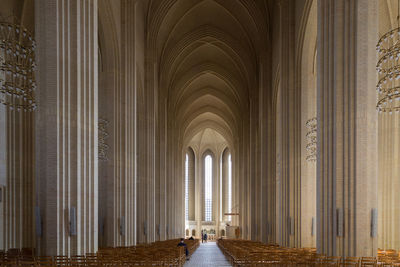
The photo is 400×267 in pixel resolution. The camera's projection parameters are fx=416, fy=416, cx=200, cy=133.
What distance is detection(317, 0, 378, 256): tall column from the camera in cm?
1288

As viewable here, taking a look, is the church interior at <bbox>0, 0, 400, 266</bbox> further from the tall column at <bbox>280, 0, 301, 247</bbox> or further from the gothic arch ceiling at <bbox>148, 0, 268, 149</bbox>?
the gothic arch ceiling at <bbox>148, 0, 268, 149</bbox>

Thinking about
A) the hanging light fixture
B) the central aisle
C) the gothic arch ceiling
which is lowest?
the central aisle

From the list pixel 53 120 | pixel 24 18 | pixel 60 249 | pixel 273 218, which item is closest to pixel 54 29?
pixel 53 120

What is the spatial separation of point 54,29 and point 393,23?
49.1 feet

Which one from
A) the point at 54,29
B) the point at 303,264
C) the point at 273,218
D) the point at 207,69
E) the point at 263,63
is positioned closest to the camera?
the point at 303,264

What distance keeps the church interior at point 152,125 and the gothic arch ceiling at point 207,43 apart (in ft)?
0.77

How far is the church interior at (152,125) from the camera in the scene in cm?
1286

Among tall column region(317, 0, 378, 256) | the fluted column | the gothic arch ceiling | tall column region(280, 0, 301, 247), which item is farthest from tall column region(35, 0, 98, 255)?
the gothic arch ceiling

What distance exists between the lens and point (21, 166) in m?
18.9

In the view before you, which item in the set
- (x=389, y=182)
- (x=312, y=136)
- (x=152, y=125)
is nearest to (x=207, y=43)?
(x=152, y=125)

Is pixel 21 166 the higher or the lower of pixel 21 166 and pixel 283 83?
the lower

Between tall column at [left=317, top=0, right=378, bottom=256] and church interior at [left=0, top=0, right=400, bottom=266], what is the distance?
37 mm

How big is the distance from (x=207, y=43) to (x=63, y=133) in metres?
29.1

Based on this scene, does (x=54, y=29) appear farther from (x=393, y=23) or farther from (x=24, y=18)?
(x=393, y=23)
